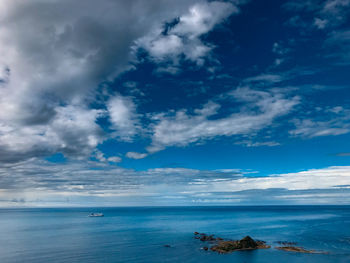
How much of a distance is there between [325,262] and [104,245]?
225 ft

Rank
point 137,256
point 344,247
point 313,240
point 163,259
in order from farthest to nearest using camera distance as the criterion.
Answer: point 313,240, point 344,247, point 137,256, point 163,259

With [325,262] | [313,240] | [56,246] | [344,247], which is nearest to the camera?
[325,262]

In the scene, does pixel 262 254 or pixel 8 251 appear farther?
pixel 8 251

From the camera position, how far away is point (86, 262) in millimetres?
62438

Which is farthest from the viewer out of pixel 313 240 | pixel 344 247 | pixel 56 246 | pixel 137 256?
pixel 313 240

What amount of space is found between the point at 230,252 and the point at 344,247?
1533 inches

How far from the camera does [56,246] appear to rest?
84062 millimetres

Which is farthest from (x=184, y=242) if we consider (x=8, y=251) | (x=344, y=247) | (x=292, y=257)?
(x=8, y=251)

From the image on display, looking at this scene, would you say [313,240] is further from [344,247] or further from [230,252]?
[230,252]

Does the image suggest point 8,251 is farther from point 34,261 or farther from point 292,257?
point 292,257

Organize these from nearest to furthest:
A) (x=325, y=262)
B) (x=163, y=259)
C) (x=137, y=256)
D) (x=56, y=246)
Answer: (x=325, y=262)
(x=163, y=259)
(x=137, y=256)
(x=56, y=246)

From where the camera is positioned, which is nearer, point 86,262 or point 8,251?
point 86,262

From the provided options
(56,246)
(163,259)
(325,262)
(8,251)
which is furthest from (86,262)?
(325,262)

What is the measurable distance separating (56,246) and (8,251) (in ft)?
46.5
